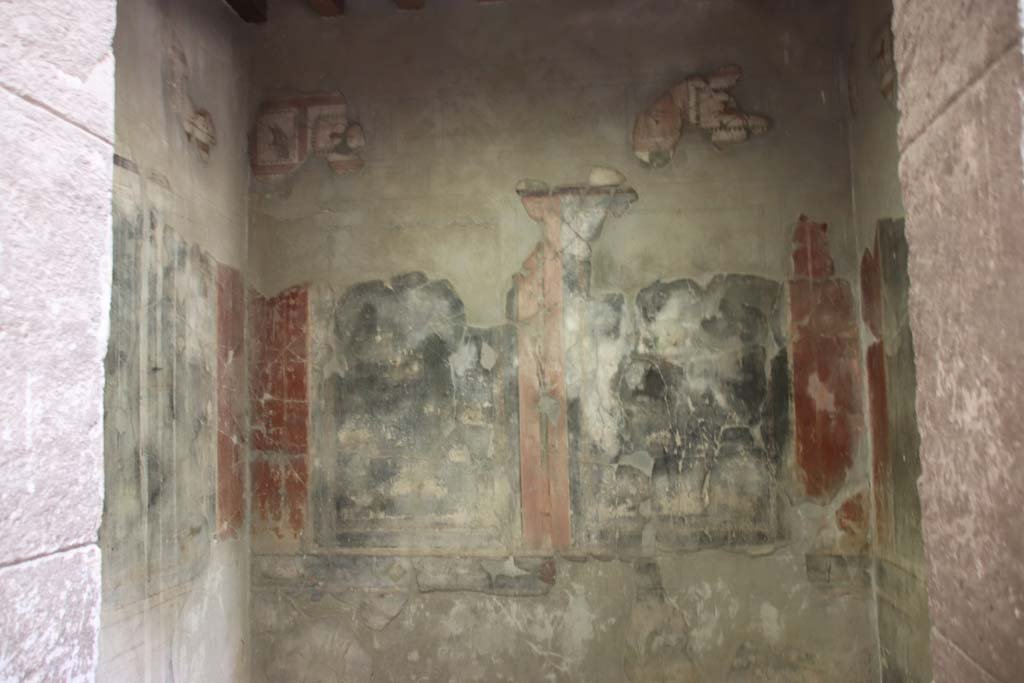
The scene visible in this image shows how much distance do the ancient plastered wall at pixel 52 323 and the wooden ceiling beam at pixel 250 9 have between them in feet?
10.4

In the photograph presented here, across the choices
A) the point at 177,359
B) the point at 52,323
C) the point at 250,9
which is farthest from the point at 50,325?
the point at 250,9

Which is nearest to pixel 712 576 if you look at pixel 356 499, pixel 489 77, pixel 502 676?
pixel 502 676

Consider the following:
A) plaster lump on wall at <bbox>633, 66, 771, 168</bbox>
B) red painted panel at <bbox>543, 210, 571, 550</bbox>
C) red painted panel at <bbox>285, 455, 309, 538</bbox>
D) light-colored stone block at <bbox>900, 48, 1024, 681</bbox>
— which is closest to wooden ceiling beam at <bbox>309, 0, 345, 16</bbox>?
red painted panel at <bbox>543, 210, 571, 550</bbox>

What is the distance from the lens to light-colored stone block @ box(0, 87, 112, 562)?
1058 mm

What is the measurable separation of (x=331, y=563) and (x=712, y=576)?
1.92 metres

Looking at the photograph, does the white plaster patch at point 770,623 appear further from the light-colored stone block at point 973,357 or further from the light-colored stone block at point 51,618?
the light-colored stone block at point 51,618

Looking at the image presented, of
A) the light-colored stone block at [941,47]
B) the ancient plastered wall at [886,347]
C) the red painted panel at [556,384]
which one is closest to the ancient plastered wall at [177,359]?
the red painted panel at [556,384]

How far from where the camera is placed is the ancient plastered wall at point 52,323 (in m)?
1.06

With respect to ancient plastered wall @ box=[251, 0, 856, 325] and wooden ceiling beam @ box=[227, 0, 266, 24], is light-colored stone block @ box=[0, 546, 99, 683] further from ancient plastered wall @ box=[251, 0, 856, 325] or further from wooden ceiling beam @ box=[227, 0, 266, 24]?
wooden ceiling beam @ box=[227, 0, 266, 24]

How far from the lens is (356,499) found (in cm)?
402

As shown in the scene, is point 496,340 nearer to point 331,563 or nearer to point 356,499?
point 356,499

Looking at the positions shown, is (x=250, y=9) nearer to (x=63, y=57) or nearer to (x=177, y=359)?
(x=177, y=359)

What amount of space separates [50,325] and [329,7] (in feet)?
11.3

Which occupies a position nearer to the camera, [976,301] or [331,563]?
[976,301]
